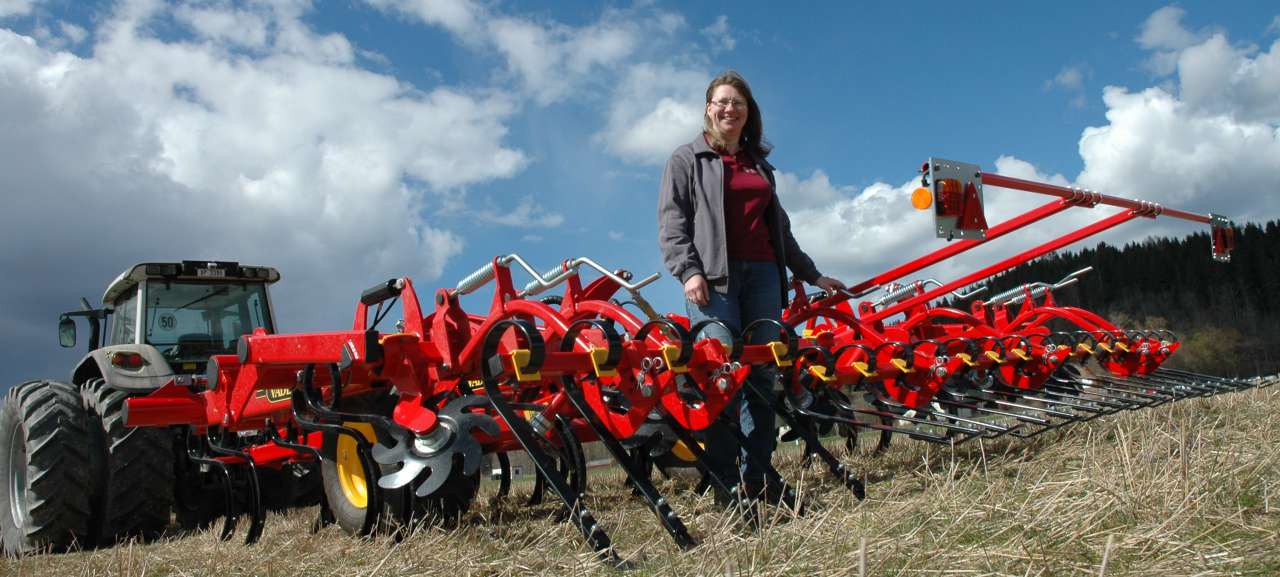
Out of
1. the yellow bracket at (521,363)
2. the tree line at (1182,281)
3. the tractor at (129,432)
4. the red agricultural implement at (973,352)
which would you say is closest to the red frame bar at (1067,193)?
the red agricultural implement at (973,352)

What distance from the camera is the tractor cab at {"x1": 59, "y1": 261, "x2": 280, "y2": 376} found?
5.86m

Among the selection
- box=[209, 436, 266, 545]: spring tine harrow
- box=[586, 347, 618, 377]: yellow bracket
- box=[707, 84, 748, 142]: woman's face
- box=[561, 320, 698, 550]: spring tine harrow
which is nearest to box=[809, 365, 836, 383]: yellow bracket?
box=[707, 84, 748, 142]: woman's face

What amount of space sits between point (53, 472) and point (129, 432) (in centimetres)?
41

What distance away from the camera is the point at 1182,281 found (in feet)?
88.6

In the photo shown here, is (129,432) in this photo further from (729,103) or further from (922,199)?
(922,199)

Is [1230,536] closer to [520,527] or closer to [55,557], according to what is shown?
[520,527]

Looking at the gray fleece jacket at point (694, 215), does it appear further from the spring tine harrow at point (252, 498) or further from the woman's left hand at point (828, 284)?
the spring tine harrow at point (252, 498)

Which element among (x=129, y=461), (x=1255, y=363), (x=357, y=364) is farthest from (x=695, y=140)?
(x=1255, y=363)

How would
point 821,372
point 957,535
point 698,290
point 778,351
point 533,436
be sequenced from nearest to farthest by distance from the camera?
point 957,535
point 533,436
point 778,351
point 698,290
point 821,372

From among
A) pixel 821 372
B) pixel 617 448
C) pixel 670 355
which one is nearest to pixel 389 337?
pixel 617 448

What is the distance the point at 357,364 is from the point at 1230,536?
266 cm

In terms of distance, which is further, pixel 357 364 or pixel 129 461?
pixel 129 461

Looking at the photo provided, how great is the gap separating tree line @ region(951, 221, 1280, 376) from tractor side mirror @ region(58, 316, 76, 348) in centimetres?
2127

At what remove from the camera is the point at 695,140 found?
11.5 ft
